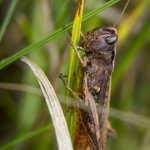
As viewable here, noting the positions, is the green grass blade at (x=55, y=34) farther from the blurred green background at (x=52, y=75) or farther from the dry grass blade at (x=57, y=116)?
the blurred green background at (x=52, y=75)

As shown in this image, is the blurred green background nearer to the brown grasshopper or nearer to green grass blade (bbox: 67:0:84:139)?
the brown grasshopper

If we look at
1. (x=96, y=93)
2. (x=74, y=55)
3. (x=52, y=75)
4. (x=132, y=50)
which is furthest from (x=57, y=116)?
(x=132, y=50)

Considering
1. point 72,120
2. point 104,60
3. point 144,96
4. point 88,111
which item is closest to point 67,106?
point 72,120

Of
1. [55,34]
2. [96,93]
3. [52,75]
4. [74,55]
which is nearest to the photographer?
[55,34]

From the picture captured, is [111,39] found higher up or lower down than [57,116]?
higher up

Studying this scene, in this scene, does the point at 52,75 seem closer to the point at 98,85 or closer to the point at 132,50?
the point at 98,85

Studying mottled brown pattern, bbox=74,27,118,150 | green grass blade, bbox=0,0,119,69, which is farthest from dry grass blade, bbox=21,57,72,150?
mottled brown pattern, bbox=74,27,118,150

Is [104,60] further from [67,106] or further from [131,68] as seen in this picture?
[131,68]

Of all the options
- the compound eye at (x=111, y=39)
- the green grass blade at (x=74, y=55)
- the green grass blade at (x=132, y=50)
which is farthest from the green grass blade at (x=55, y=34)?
the green grass blade at (x=132, y=50)
